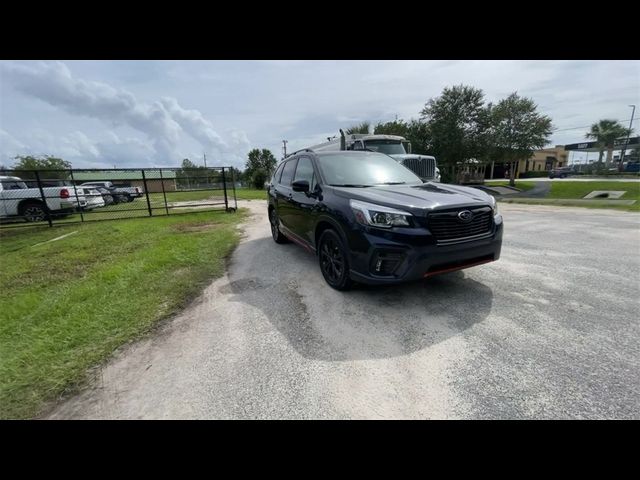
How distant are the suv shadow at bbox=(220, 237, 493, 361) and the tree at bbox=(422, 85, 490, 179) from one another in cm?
2676

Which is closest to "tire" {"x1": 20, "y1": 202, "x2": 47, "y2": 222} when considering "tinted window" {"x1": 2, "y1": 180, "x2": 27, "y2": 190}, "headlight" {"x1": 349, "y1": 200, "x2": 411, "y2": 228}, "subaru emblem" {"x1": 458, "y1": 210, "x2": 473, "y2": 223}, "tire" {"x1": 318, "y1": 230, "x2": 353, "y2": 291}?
"tinted window" {"x1": 2, "y1": 180, "x2": 27, "y2": 190}

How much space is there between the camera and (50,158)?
44406 millimetres

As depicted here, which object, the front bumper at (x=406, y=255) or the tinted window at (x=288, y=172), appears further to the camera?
the tinted window at (x=288, y=172)

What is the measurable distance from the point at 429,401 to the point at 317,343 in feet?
3.35

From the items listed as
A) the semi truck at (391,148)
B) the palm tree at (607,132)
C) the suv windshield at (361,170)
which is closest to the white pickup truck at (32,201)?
the semi truck at (391,148)

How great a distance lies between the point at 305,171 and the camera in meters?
4.54

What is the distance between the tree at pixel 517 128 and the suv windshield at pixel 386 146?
66.3 feet

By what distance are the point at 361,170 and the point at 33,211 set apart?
12916 millimetres

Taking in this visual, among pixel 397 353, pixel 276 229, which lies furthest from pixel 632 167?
pixel 397 353

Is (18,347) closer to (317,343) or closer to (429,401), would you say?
(317,343)

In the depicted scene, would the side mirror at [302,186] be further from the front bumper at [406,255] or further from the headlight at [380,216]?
the front bumper at [406,255]

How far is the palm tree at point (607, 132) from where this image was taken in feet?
139

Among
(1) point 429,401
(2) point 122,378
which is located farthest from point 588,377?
(2) point 122,378
